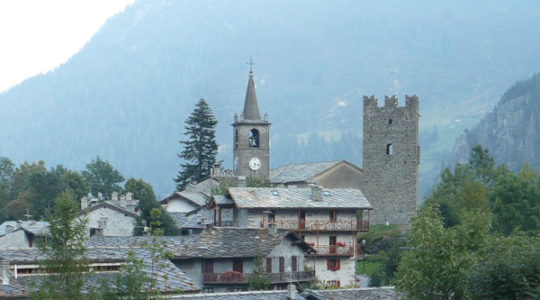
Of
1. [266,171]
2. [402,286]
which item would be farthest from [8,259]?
[266,171]

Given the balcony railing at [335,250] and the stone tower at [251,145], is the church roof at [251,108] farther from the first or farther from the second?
the balcony railing at [335,250]

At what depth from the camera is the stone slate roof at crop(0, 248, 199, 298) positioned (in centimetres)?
3809

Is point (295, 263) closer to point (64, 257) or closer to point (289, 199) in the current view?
point (289, 199)

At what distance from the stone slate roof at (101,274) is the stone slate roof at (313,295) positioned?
135cm

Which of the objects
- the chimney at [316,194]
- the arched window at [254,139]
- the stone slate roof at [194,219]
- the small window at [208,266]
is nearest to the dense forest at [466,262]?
the small window at [208,266]

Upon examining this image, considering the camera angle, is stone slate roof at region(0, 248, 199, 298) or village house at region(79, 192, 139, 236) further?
village house at region(79, 192, 139, 236)

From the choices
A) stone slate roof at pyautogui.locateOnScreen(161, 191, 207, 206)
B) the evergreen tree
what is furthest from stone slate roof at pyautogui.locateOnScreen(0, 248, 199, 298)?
stone slate roof at pyautogui.locateOnScreen(161, 191, 207, 206)

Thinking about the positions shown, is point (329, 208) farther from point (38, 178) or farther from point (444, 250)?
point (38, 178)

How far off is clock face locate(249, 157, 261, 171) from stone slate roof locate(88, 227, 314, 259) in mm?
49018

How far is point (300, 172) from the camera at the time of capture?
100000mm

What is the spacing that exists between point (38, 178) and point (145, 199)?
95.2 feet

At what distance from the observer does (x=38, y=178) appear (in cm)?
10369

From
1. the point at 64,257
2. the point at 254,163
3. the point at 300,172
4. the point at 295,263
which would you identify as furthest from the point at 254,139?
the point at 64,257

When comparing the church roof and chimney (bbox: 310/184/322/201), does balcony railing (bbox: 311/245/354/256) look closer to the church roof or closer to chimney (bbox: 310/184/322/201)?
chimney (bbox: 310/184/322/201)
